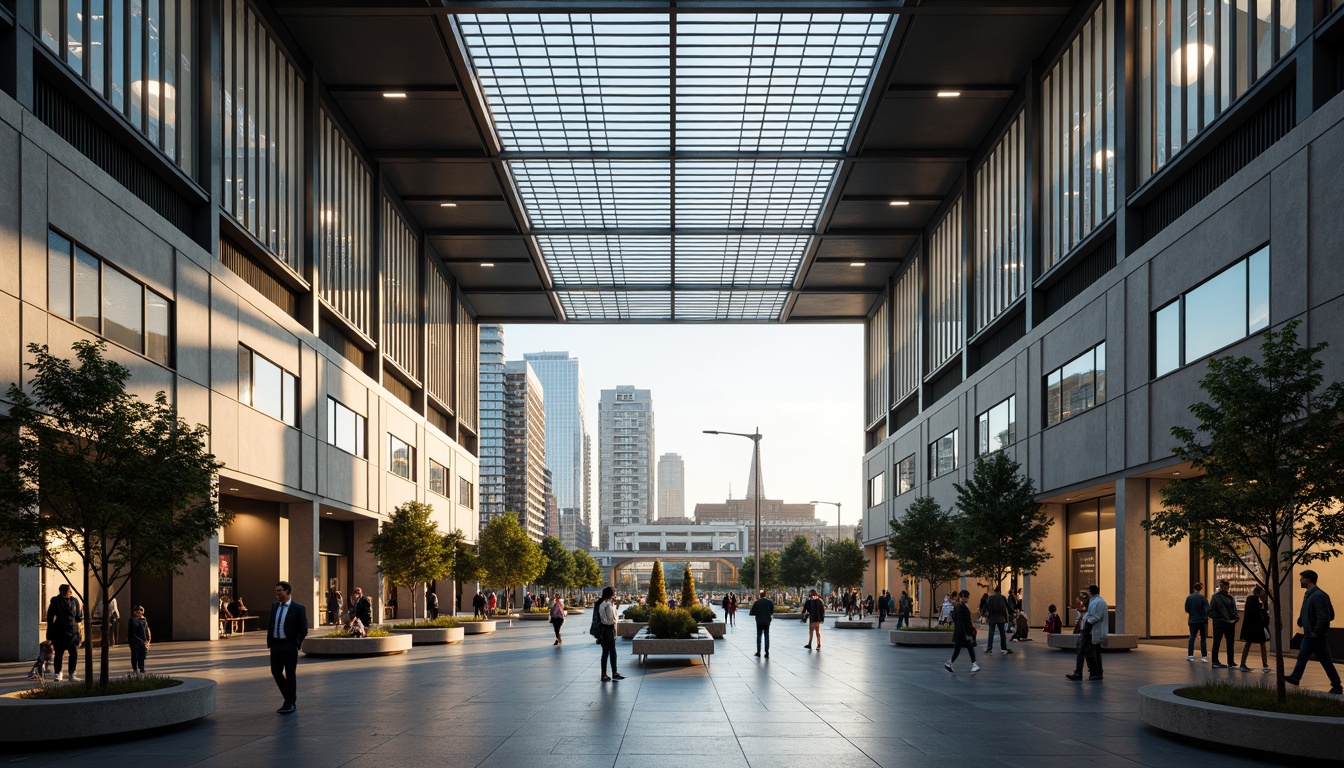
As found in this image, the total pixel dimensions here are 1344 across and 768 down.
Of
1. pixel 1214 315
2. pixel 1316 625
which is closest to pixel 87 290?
pixel 1316 625

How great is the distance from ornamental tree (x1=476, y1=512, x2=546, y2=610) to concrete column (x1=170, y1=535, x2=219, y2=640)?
25737 millimetres

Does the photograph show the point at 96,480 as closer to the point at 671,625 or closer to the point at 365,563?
the point at 671,625

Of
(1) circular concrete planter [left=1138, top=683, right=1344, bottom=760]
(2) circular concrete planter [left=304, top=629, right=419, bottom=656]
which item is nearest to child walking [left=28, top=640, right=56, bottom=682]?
(2) circular concrete planter [left=304, top=629, right=419, bottom=656]

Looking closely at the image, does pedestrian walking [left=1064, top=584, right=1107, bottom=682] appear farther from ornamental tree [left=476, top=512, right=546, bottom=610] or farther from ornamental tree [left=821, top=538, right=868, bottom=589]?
ornamental tree [left=821, top=538, right=868, bottom=589]

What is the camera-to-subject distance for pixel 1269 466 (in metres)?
13.7

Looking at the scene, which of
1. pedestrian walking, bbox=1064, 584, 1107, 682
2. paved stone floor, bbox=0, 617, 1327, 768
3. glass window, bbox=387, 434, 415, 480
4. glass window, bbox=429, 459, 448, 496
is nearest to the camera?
paved stone floor, bbox=0, 617, 1327, 768

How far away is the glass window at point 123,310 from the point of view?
78.3 ft

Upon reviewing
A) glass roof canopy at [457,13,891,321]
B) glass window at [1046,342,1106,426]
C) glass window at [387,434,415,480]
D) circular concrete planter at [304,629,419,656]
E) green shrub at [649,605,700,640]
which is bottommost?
circular concrete planter at [304,629,419,656]

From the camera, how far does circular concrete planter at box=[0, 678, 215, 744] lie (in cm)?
1223

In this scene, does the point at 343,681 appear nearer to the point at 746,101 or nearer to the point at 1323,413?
the point at 1323,413

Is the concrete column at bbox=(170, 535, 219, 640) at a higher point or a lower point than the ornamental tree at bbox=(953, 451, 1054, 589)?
lower

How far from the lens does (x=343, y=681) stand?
20.3m

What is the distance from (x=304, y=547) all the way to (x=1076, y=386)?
24.6 m

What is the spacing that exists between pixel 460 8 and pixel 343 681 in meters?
17.8
